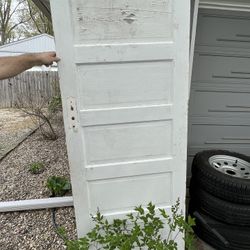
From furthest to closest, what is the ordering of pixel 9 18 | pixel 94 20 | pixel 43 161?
pixel 9 18 < pixel 43 161 < pixel 94 20

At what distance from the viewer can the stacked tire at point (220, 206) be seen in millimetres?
2100

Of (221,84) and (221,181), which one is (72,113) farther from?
(221,84)

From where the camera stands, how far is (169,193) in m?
2.00

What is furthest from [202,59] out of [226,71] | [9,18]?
[9,18]

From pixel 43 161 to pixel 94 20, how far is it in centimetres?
337

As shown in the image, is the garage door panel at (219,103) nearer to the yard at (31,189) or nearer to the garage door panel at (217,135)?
the garage door panel at (217,135)

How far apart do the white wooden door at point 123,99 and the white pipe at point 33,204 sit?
99 cm

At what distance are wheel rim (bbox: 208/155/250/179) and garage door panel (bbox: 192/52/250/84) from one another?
3.17 ft

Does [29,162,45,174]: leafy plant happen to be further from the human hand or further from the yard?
the human hand

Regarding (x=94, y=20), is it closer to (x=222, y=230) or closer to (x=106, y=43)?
(x=106, y=43)

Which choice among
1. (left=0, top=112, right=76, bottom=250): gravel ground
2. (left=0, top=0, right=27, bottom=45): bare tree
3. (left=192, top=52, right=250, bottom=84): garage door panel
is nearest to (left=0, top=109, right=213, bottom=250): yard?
(left=0, top=112, right=76, bottom=250): gravel ground

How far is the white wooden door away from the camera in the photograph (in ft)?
5.37

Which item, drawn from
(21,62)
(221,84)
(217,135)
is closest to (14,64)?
(21,62)

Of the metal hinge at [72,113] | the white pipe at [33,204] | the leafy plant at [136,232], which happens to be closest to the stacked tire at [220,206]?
the leafy plant at [136,232]
